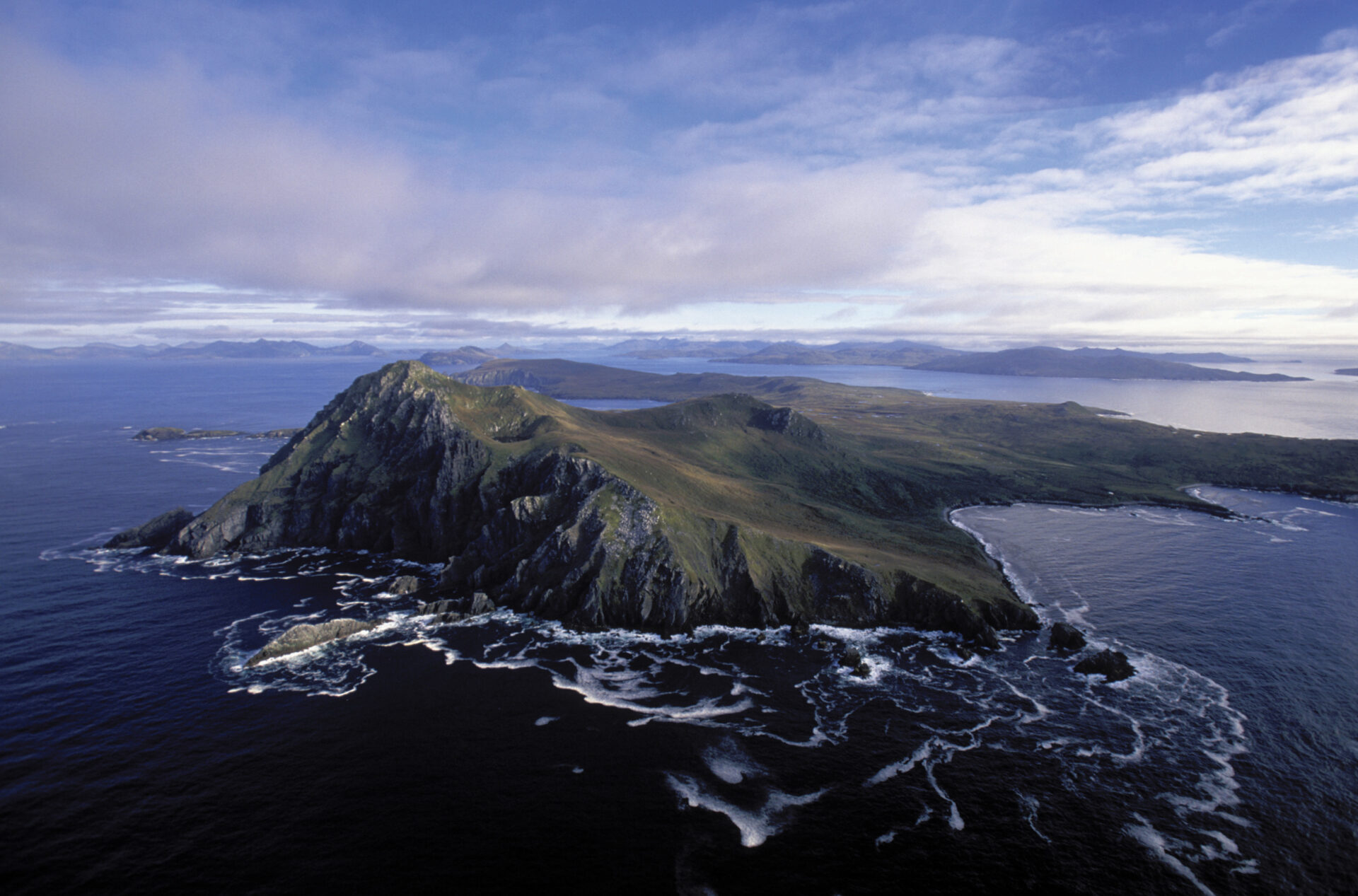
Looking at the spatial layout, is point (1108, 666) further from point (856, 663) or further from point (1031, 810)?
point (1031, 810)

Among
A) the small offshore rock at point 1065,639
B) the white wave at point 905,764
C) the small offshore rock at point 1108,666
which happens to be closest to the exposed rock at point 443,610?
the white wave at point 905,764

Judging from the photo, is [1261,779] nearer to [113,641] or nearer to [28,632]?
[113,641]

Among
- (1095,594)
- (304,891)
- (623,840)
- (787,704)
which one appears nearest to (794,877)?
(623,840)

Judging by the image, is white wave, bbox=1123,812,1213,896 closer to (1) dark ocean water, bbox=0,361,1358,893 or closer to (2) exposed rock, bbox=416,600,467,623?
(1) dark ocean water, bbox=0,361,1358,893

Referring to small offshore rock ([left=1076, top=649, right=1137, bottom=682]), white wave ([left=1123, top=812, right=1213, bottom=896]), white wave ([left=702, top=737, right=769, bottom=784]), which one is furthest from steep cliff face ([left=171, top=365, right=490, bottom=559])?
white wave ([left=1123, top=812, right=1213, bottom=896])

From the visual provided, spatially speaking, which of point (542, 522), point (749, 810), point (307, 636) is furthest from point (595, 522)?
point (749, 810)

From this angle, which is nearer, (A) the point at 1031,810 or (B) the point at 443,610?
(A) the point at 1031,810

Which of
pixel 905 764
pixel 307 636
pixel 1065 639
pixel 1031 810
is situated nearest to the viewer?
pixel 1031 810
